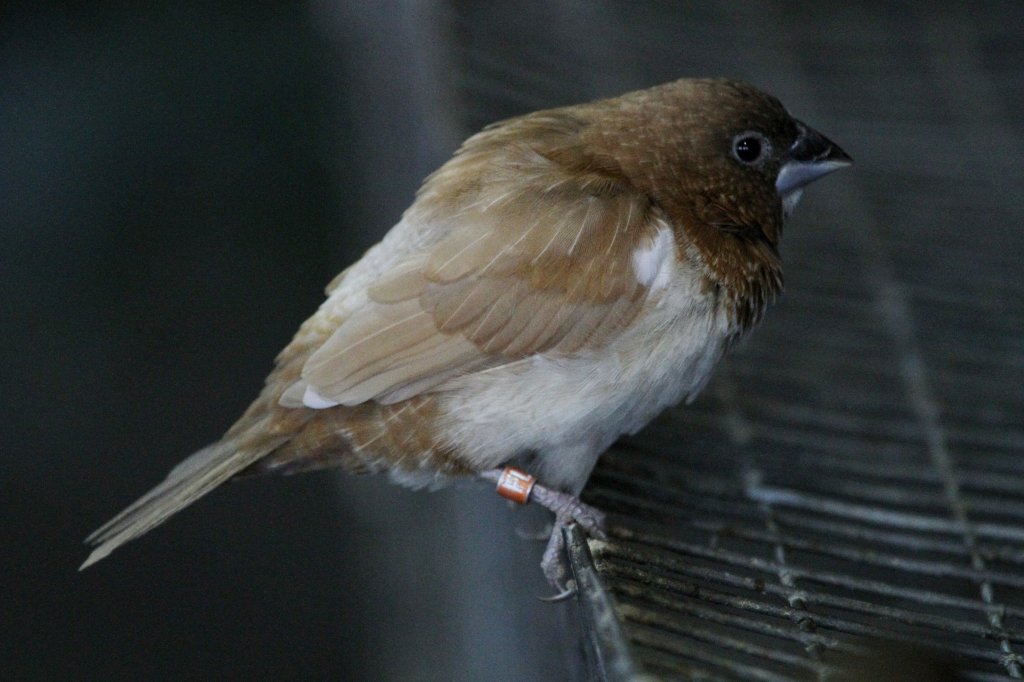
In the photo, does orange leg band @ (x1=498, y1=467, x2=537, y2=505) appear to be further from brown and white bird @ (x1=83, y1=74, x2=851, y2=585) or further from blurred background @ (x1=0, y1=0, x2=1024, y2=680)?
blurred background @ (x1=0, y1=0, x2=1024, y2=680)

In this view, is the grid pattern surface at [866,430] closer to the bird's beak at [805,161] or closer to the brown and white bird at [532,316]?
the brown and white bird at [532,316]

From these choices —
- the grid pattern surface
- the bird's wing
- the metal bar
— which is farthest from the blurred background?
the metal bar

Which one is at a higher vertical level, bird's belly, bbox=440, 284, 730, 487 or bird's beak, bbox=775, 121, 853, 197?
bird's beak, bbox=775, 121, 853, 197

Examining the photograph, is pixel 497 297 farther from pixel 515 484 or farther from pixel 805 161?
pixel 805 161

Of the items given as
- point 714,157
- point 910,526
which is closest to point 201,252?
point 714,157

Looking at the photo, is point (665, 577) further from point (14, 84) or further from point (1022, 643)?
point (14, 84)

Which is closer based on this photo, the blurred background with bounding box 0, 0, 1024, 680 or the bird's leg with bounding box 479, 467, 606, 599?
the bird's leg with bounding box 479, 467, 606, 599
